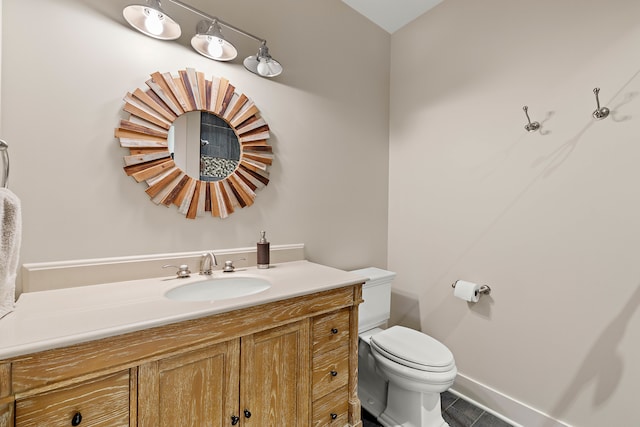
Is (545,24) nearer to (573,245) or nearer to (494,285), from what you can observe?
(573,245)

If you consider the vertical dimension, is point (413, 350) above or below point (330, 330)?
below

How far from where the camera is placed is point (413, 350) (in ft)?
4.92

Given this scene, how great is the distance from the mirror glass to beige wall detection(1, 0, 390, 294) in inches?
8.6

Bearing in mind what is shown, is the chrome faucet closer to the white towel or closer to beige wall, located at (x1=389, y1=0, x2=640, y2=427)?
the white towel

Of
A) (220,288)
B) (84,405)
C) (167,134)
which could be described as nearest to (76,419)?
(84,405)

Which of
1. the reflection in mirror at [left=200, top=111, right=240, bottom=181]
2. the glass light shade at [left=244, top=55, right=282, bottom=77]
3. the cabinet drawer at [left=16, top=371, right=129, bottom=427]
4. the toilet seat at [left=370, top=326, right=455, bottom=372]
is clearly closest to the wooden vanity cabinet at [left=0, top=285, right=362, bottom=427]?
the cabinet drawer at [left=16, top=371, right=129, bottom=427]

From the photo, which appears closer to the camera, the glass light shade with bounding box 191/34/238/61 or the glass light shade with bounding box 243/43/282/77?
the glass light shade with bounding box 191/34/238/61

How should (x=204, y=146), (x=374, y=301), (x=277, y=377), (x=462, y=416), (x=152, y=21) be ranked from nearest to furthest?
1. (x=277, y=377)
2. (x=152, y=21)
3. (x=204, y=146)
4. (x=462, y=416)
5. (x=374, y=301)

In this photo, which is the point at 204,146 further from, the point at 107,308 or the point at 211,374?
the point at 211,374

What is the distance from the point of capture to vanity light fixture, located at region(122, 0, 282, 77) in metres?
1.18

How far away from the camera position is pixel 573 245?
1430 millimetres

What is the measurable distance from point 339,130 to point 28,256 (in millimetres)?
1768

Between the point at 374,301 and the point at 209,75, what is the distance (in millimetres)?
1676

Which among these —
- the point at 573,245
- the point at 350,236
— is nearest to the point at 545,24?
the point at 573,245
